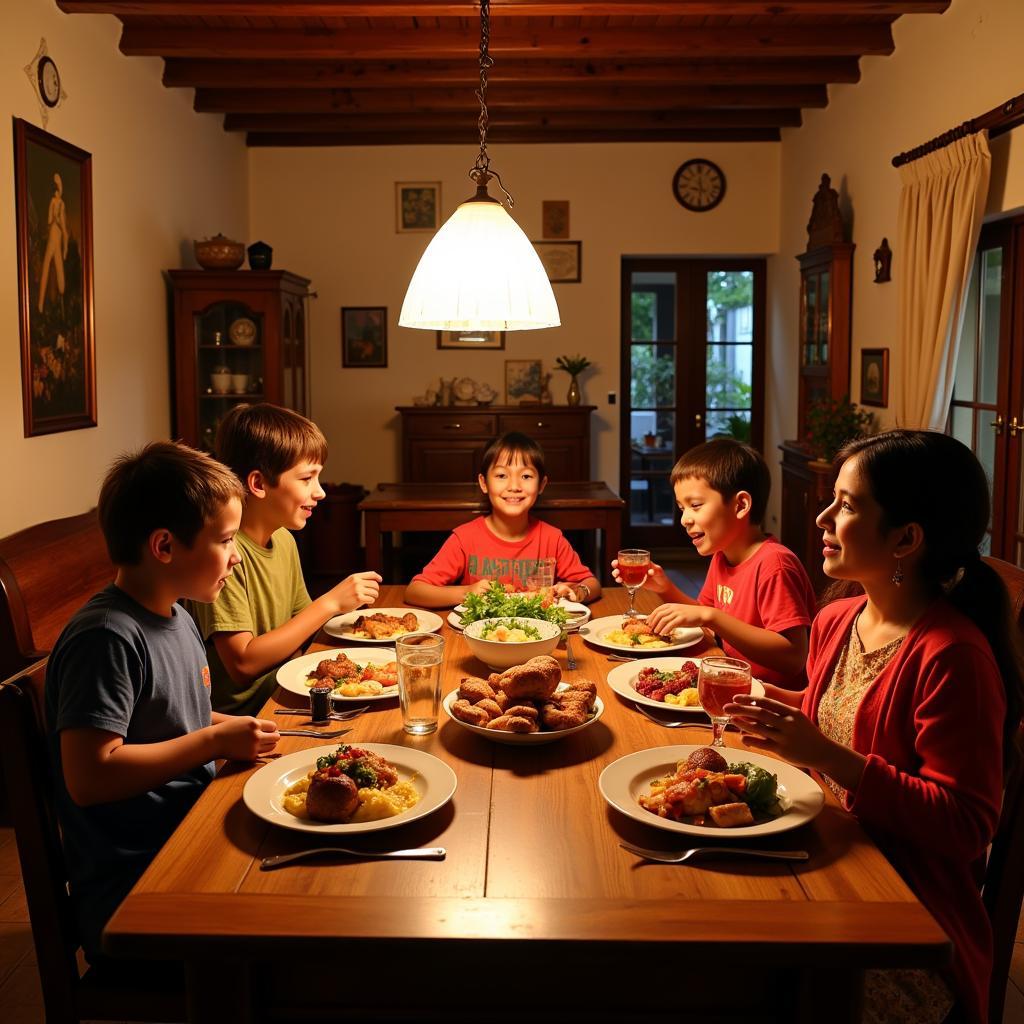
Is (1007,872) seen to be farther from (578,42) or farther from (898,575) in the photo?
(578,42)

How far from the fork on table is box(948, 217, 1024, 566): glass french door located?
324 centimetres

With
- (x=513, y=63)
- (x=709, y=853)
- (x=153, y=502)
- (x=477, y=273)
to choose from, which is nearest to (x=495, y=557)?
(x=477, y=273)

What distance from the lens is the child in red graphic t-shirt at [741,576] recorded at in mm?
2088

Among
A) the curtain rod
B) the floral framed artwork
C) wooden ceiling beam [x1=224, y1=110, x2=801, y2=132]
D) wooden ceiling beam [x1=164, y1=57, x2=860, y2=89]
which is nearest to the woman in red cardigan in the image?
the curtain rod

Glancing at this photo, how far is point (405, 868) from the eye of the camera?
1195 millimetres

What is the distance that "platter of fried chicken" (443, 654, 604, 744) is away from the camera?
1.54 meters

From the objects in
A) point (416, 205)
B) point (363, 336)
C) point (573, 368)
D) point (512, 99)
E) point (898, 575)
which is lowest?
point (898, 575)

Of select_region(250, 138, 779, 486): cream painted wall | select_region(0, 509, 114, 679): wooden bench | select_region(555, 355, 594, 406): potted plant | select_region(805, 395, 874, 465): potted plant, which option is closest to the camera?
select_region(0, 509, 114, 679): wooden bench

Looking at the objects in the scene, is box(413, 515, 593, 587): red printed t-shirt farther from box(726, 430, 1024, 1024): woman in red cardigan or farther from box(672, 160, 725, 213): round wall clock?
box(672, 160, 725, 213): round wall clock

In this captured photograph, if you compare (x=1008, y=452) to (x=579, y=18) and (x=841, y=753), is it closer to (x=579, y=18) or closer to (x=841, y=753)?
(x=579, y=18)

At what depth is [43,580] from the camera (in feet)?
10.6

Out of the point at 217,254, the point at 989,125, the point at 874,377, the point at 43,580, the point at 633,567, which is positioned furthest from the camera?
the point at 217,254

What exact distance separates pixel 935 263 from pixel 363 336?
4022mm

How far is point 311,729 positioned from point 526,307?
99cm
